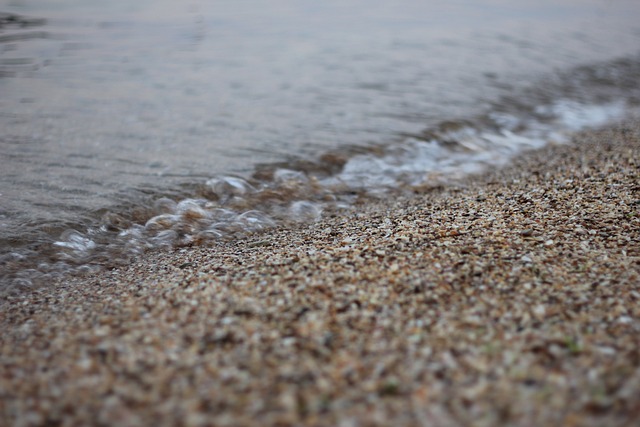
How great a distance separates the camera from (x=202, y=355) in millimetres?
2566

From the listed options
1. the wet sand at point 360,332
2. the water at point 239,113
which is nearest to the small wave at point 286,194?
the water at point 239,113

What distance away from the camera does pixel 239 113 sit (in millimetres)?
8008

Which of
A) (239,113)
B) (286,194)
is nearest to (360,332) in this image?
(286,194)

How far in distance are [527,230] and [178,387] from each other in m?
2.68

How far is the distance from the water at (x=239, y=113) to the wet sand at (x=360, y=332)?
1060mm

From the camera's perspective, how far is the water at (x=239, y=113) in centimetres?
515

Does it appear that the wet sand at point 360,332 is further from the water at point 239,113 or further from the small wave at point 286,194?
the water at point 239,113

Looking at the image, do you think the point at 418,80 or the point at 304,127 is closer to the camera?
the point at 304,127

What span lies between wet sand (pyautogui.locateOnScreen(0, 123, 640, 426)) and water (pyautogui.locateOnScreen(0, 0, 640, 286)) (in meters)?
1.06

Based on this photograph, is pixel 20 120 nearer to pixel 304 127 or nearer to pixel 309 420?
pixel 304 127

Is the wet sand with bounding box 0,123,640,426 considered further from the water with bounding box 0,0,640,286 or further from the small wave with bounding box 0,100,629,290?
the water with bounding box 0,0,640,286

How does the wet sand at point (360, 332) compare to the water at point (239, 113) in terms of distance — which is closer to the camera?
the wet sand at point (360, 332)

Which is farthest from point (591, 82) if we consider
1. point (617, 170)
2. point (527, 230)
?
point (527, 230)

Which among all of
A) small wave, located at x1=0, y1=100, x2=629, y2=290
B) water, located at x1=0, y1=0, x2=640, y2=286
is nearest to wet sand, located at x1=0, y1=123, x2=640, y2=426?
small wave, located at x1=0, y1=100, x2=629, y2=290
